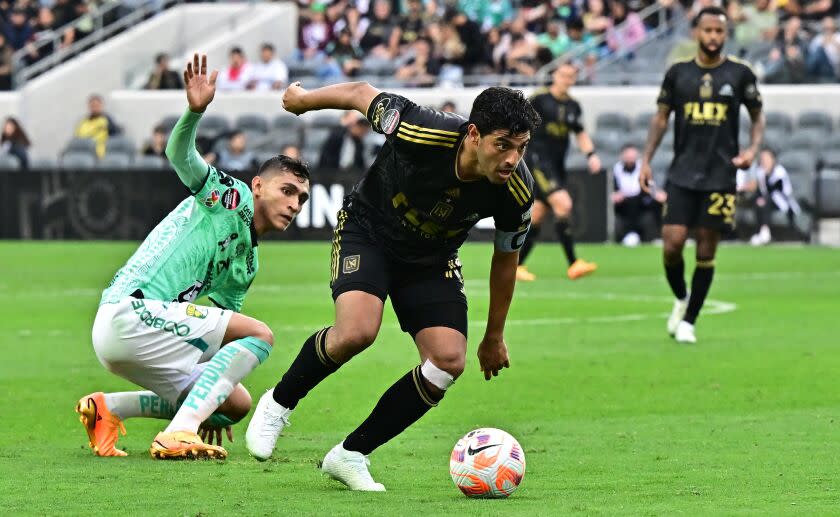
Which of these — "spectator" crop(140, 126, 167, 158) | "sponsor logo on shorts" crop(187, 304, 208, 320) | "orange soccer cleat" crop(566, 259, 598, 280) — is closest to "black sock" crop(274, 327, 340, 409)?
"sponsor logo on shorts" crop(187, 304, 208, 320)

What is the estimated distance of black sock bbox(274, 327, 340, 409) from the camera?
728 centimetres

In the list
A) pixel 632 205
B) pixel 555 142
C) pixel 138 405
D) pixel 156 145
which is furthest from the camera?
pixel 156 145

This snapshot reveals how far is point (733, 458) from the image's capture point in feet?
25.9

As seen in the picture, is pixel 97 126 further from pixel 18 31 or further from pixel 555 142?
pixel 555 142

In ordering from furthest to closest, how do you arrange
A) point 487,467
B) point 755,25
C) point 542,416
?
point 755,25 → point 542,416 → point 487,467

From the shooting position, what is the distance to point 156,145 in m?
30.4

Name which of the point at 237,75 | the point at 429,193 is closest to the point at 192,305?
the point at 429,193

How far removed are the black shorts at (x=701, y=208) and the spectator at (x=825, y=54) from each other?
16402 millimetres

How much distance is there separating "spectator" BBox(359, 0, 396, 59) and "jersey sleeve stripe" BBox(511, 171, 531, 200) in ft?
84.8

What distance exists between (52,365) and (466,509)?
6.27 meters

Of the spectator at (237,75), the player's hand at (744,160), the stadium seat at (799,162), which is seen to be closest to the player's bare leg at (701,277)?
the player's hand at (744,160)

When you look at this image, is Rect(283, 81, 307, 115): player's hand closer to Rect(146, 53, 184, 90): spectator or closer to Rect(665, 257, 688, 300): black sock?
Rect(665, 257, 688, 300): black sock

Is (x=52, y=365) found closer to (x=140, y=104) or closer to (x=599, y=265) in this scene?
(x=599, y=265)

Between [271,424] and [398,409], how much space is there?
1.97 ft
